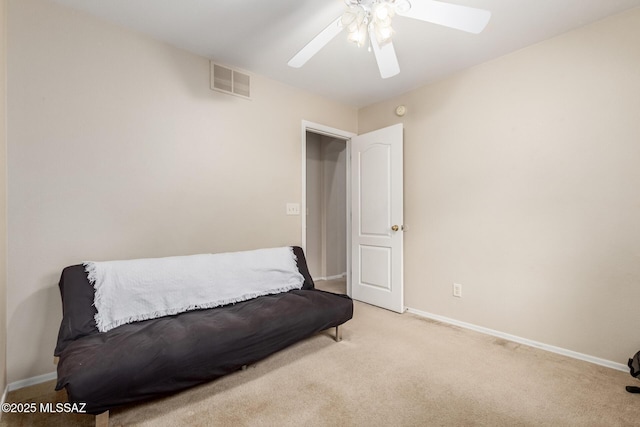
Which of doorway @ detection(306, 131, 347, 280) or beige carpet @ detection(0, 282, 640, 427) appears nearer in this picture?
beige carpet @ detection(0, 282, 640, 427)

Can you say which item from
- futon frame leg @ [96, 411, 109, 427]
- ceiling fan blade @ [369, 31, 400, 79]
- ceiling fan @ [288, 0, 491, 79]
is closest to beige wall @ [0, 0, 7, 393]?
futon frame leg @ [96, 411, 109, 427]

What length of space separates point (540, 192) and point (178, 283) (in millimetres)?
2830

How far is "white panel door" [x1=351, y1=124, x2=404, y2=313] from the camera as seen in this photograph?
315 cm

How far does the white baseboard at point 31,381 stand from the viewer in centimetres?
173

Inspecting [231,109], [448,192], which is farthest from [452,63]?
[231,109]

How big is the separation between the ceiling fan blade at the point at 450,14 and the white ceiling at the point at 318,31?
1.75ft

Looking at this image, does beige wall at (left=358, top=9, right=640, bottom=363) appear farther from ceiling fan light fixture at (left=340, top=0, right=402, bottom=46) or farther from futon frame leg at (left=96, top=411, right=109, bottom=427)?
futon frame leg at (left=96, top=411, right=109, bottom=427)

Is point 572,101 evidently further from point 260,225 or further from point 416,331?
point 260,225

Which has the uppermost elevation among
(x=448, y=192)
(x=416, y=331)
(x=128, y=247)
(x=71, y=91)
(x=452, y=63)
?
(x=452, y=63)

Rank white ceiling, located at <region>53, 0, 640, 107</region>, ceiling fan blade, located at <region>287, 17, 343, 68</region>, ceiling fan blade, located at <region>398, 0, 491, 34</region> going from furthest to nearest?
white ceiling, located at <region>53, 0, 640, 107</region>, ceiling fan blade, located at <region>287, 17, 343, 68</region>, ceiling fan blade, located at <region>398, 0, 491, 34</region>

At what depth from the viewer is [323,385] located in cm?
177

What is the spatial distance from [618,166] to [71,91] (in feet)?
12.3

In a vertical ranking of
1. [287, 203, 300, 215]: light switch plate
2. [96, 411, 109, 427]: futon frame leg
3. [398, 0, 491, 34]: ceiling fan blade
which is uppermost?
[398, 0, 491, 34]: ceiling fan blade

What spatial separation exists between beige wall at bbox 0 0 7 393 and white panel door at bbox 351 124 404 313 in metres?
2.97
